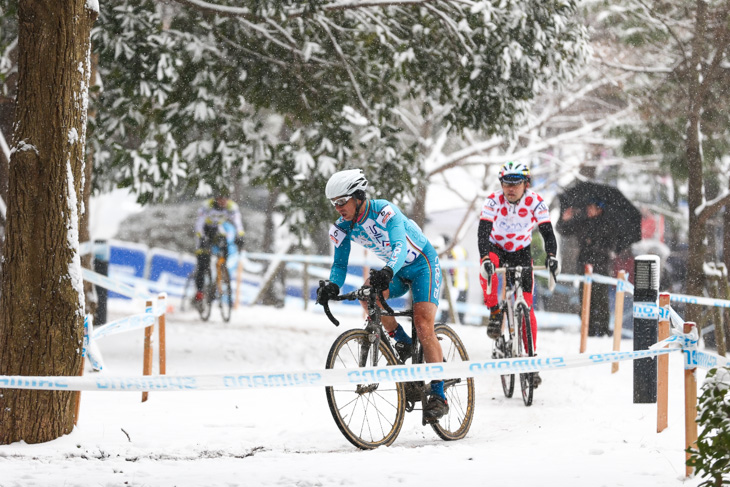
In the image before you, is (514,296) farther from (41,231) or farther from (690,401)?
(41,231)

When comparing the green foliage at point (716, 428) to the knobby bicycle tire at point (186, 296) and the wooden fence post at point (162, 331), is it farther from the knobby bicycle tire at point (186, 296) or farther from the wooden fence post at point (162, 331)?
the knobby bicycle tire at point (186, 296)

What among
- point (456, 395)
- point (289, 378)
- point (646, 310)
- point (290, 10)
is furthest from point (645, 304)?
point (290, 10)

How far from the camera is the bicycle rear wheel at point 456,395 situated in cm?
632

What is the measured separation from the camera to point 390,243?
580 centimetres

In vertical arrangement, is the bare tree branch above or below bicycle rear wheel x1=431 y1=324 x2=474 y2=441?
above

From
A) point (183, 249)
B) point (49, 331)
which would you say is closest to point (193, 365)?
point (49, 331)

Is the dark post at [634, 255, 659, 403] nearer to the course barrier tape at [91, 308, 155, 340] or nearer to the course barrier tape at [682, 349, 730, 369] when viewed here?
the course barrier tape at [682, 349, 730, 369]

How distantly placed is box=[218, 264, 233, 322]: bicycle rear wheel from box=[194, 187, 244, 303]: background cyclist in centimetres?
27

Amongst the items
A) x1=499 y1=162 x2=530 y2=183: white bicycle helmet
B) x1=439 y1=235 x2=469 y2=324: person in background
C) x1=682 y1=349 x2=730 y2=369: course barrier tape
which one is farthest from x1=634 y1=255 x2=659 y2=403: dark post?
x1=439 y1=235 x2=469 y2=324: person in background

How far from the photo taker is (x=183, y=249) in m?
27.8

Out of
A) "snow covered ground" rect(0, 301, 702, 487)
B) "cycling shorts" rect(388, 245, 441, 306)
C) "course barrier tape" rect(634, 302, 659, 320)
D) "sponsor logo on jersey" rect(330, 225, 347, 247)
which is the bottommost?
"snow covered ground" rect(0, 301, 702, 487)

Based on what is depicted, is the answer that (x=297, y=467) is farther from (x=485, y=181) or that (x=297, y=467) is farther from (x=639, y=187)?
(x=639, y=187)

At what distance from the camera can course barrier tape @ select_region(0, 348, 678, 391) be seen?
185 inches

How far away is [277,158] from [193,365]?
9.26 feet
